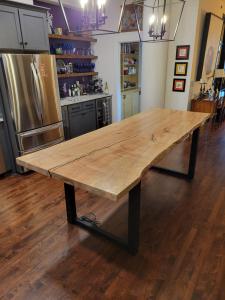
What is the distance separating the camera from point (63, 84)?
15.3ft

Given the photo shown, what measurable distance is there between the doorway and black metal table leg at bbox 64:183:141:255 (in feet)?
12.5

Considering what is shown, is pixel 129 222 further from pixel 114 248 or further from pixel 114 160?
pixel 114 160

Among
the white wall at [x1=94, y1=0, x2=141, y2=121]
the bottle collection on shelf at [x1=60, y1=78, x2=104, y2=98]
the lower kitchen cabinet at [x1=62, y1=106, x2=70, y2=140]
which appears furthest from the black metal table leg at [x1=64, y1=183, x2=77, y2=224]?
the white wall at [x1=94, y1=0, x2=141, y2=121]

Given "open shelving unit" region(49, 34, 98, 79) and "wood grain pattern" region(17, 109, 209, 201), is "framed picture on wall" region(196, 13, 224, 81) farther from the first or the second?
"wood grain pattern" region(17, 109, 209, 201)

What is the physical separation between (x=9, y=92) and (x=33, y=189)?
51.8 inches

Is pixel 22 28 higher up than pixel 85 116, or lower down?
A: higher up

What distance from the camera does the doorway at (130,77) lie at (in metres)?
5.60

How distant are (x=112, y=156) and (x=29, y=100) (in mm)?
1929

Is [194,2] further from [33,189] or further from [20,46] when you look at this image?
[33,189]

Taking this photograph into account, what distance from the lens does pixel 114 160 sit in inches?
67.1

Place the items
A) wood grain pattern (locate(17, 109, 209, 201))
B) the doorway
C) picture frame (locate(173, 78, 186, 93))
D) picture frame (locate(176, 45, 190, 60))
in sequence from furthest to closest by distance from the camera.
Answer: the doorway → picture frame (locate(173, 78, 186, 93)) → picture frame (locate(176, 45, 190, 60)) → wood grain pattern (locate(17, 109, 209, 201))

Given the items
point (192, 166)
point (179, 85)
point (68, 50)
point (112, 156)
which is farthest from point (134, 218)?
point (68, 50)

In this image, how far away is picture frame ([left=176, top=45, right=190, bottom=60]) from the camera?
436 centimetres

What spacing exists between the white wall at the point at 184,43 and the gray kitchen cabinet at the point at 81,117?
5.58 feet
